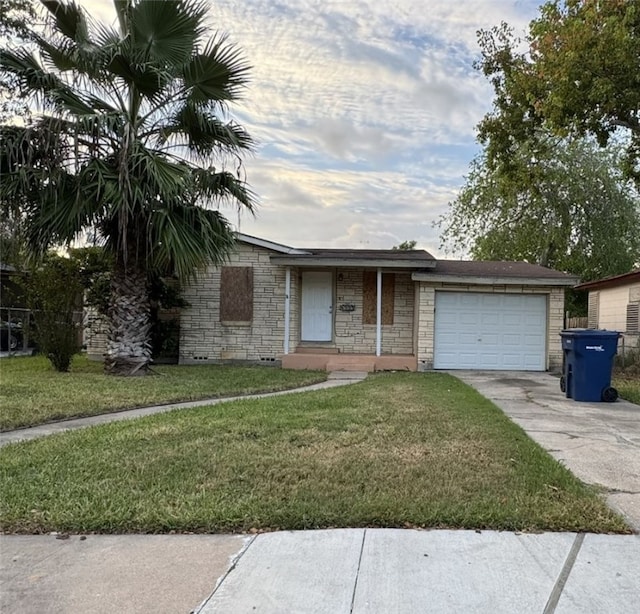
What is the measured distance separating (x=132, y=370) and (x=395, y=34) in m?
9.11

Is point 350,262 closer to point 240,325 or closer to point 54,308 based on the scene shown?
point 240,325

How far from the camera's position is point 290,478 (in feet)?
14.9

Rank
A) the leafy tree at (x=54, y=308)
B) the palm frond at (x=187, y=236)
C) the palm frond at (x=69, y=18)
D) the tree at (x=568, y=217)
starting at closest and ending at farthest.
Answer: the palm frond at (x=69, y=18)
the palm frond at (x=187, y=236)
the leafy tree at (x=54, y=308)
the tree at (x=568, y=217)

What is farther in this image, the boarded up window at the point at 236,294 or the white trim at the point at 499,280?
the boarded up window at the point at 236,294

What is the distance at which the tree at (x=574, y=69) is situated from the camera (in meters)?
10.6

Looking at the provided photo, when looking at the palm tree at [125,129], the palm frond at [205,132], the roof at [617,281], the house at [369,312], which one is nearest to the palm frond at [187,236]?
the palm tree at [125,129]

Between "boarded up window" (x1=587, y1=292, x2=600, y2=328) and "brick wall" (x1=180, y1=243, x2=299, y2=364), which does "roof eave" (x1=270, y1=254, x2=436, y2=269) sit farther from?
"boarded up window" (x1=587, y1=292, x2=600, y2=328)

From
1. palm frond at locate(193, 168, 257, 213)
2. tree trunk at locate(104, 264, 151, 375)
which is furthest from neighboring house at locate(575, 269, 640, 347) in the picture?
tree trunk at locate(104, 264, 151, 375)

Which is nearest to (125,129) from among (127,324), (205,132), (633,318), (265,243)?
(205,132)

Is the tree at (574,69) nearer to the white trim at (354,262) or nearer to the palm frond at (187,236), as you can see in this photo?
the white trim at (354,262)

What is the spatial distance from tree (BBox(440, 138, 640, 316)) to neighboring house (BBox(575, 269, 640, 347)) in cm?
704

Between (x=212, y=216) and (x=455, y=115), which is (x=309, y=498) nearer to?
(x=212, y=216)

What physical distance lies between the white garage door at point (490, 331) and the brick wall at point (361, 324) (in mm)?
1305

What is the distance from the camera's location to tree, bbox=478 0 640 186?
10625 mm
